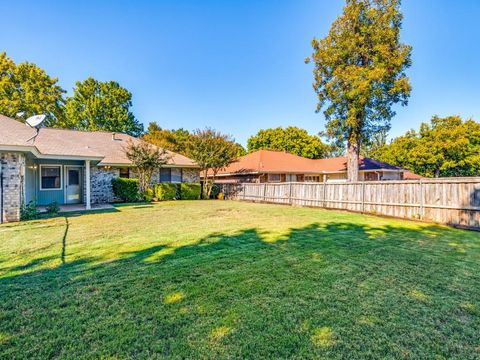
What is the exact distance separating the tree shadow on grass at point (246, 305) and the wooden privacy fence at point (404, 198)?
13.0 ft

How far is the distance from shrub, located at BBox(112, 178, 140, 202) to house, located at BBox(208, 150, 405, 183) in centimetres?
792

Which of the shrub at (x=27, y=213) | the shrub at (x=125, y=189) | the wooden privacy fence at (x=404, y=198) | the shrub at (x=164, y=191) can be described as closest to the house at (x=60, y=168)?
the shrub at (x=27, y=213)

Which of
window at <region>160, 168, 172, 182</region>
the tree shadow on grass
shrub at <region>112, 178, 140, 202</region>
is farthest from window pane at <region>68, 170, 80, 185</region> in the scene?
the tree shadow on grass

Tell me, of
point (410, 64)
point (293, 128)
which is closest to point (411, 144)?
point (293, 128)

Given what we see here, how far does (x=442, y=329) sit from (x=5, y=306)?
451 cm

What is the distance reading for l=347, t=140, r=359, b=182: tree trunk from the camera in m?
18.0

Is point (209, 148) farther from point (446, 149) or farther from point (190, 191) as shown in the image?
point (446, 149)

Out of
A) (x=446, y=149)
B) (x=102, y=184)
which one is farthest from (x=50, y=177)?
(x=446, y=149)

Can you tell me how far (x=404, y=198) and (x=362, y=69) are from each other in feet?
33.4

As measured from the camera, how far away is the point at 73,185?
14.9m

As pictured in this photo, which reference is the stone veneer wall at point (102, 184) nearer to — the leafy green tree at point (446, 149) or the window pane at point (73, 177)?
the window pane at point (73, 177)

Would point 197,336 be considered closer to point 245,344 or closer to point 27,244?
point 245,344

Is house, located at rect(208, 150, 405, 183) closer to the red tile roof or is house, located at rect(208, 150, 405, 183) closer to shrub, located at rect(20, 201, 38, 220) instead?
the red tile roof

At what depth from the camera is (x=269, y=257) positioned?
4852 millimetres
